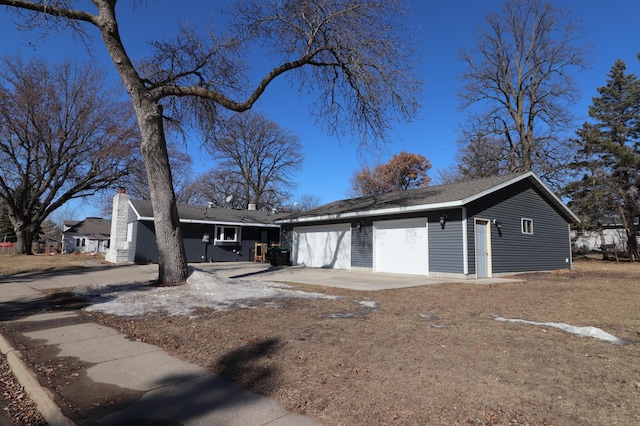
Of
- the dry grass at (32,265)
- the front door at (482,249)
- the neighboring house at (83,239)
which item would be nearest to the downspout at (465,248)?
the front door at (482,249)

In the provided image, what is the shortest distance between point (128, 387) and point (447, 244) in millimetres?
11655

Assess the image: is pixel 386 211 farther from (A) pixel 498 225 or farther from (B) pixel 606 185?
(B) pixel 606 185

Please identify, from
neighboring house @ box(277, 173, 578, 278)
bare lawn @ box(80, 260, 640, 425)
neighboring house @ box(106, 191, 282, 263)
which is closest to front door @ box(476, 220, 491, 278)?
neighboring house @ box(277, 173, 578, 278)

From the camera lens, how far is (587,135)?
2364 cm

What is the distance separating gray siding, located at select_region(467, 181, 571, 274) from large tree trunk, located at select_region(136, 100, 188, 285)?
9546 mm

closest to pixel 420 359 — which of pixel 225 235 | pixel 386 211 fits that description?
pixel 386 211

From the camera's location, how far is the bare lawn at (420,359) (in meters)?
2.68

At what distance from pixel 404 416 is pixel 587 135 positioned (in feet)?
90.8

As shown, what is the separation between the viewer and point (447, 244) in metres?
13.0

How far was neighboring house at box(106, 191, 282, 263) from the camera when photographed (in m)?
20.7

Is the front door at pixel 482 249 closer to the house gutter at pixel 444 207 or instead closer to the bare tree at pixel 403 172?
the house gutter at pixel 444 207

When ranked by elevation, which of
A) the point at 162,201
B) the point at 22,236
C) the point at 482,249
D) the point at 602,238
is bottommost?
the point at 482,249

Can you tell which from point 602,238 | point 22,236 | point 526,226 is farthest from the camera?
point 22,236

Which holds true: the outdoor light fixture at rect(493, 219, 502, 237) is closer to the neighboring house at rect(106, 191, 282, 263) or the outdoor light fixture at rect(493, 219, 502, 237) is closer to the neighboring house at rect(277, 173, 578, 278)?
the neighboring house at rect(277, 173, 578, 278)
